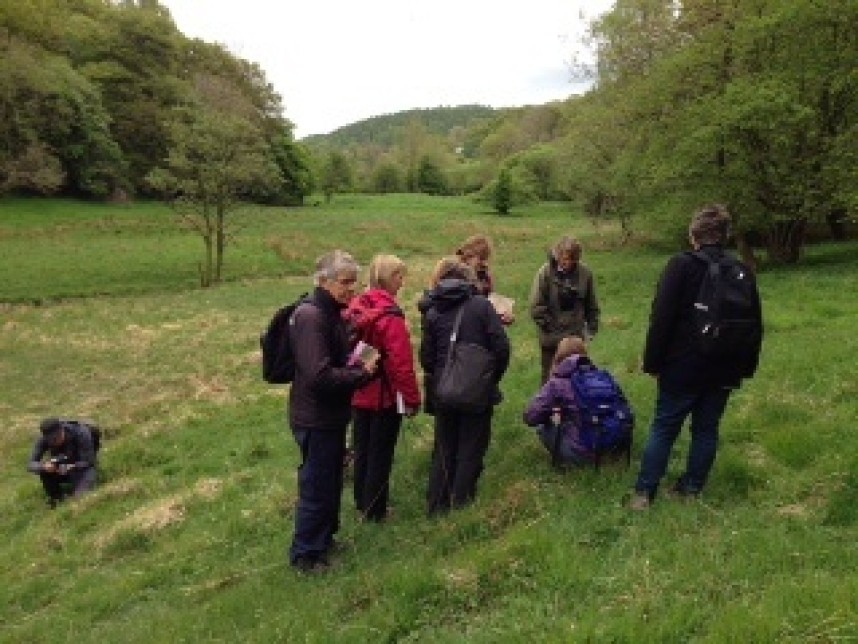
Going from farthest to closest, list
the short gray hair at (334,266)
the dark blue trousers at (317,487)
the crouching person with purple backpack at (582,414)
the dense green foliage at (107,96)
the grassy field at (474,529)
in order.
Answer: the dense green foliage at (107,96) → the crouching person with purple backpack at (582,414) → the dark blue trousers at (317,487) → the short gray hair at (334,266) → the grassy field at (474,529)

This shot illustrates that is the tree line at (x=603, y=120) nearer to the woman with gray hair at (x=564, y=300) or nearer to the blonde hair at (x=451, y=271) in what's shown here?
the woman with gray hair at (x=564, y=300)

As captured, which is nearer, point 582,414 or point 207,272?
point 582,414

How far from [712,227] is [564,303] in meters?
3.23

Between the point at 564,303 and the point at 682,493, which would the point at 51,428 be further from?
the point at 682,493

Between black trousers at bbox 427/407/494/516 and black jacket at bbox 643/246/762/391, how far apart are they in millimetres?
1539

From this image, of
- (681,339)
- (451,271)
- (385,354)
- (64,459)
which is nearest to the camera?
(681,339)

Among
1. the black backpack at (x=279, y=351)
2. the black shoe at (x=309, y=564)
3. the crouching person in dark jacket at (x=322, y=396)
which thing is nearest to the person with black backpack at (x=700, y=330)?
the crouching person in dark jacket at (x=322, y=396)

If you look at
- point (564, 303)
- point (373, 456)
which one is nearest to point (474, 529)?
point (373, 456)

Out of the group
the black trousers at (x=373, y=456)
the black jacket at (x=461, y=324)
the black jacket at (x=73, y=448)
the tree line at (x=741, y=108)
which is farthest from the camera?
the tree line at (x=741, y=108)

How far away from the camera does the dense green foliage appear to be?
5619 cm

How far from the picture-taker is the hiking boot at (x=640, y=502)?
20.4ft

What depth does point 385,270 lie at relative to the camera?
691cm

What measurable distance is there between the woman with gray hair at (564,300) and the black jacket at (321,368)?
10.7 ft

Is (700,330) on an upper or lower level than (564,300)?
upper
